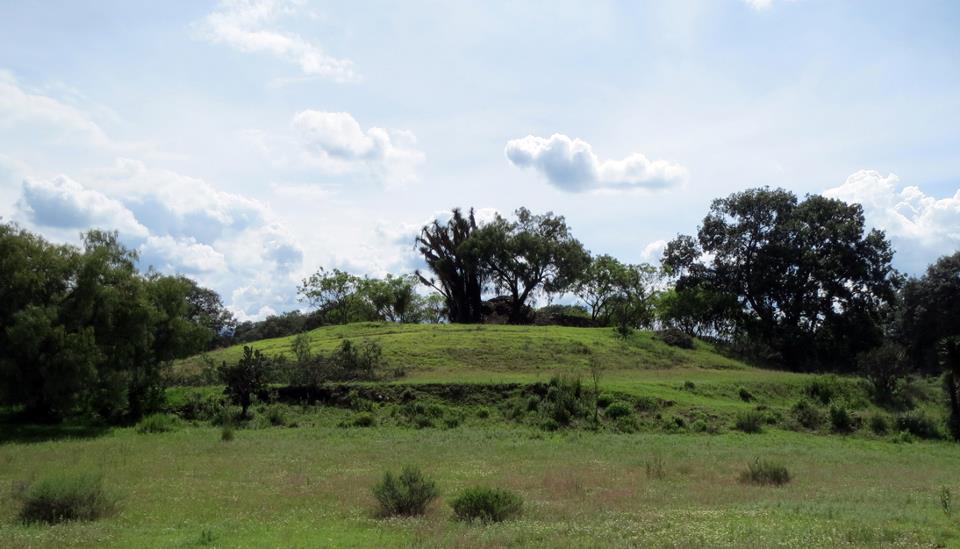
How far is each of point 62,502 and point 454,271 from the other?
61877 millimetres

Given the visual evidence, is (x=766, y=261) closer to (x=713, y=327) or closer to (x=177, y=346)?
(x=713, y=327)

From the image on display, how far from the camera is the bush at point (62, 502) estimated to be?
12281 millimetres

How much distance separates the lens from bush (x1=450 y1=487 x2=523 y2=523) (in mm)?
12391

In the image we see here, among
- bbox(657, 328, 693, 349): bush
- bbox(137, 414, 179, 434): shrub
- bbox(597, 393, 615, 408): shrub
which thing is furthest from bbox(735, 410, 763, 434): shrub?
bbox(137, 414, 179, 434): shrub

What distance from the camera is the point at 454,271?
7388 cm

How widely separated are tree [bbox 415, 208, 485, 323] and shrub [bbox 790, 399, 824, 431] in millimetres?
40080

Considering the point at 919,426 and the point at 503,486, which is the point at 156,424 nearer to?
the point at 503,486

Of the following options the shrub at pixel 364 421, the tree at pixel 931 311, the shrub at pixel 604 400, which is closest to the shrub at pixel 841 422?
the shrub at pixel 604 400

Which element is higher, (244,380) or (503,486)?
(244,380)

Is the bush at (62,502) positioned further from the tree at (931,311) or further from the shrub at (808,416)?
the tree at (931,311)

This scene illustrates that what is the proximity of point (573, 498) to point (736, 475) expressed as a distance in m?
6.84

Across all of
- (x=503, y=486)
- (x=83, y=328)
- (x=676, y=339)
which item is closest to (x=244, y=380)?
(x=83, y=328)

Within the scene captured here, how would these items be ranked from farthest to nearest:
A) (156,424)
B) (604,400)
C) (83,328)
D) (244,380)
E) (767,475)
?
(604,400), (244,380), (156,424), (83,328), (767,475)

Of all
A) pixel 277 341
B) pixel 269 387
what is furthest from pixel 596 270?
pixel 269 387
